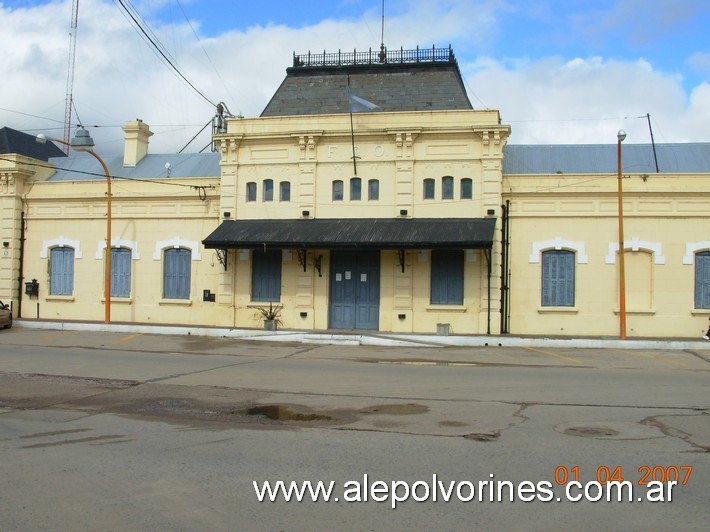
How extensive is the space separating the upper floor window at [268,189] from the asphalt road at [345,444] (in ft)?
33.9

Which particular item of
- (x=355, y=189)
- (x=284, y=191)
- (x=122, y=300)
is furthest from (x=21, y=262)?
(x=355, y=189)

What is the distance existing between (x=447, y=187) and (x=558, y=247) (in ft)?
14.0

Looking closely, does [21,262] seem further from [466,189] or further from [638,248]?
[638,248]

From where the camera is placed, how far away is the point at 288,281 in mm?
25594

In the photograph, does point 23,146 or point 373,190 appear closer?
point 373,190

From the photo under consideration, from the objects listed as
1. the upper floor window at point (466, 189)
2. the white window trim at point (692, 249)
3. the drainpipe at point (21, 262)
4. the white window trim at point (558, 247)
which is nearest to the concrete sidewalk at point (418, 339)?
the white window trim at point (692, 249)

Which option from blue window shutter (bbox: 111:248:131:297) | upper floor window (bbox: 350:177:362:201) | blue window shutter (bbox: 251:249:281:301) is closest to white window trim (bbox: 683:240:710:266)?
upper floor window (bbox: 350:177:362:201)

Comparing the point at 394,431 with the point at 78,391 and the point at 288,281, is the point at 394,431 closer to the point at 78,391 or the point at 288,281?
the point at 78,391

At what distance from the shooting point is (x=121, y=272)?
27.9m

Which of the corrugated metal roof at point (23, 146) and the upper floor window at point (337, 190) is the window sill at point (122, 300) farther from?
the upper floor window at point (337, 190)
